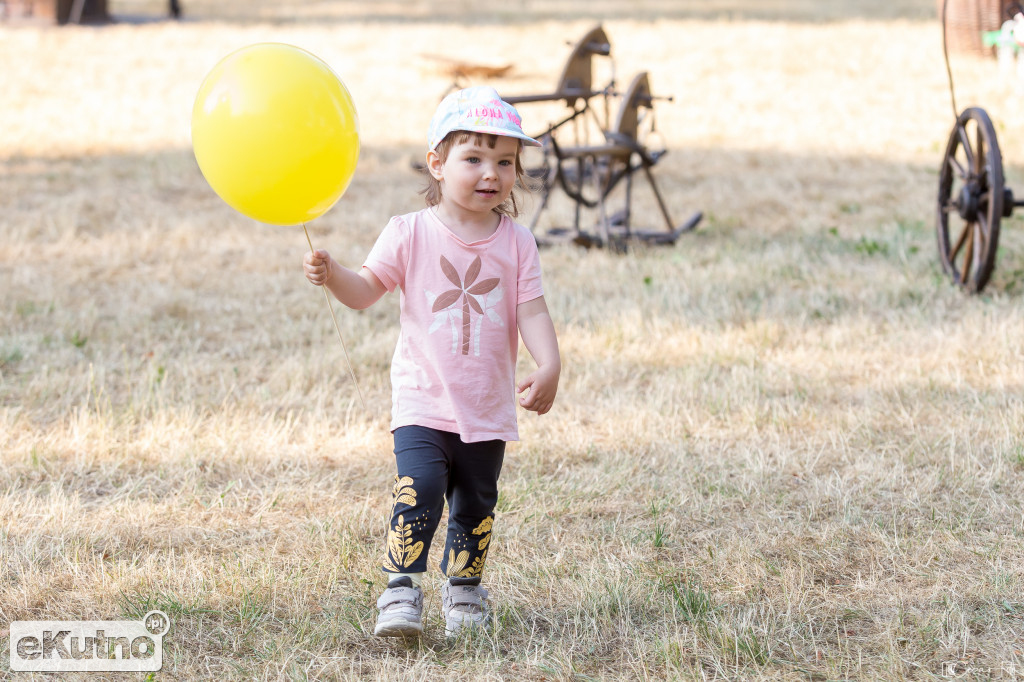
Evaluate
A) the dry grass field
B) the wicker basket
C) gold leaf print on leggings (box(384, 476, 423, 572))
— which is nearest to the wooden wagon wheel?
the dry grass field

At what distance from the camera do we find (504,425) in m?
2.83

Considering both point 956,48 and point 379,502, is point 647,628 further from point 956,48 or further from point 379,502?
point 956,48

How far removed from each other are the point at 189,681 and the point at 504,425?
108 centimetres

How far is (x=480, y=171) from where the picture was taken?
2715 mm

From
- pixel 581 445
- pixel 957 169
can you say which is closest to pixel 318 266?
pixel 581 445

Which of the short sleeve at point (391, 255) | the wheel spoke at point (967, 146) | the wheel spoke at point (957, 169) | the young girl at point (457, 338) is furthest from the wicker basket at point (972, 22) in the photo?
the short sleeve at point (391, 255)

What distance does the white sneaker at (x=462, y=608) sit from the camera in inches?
114

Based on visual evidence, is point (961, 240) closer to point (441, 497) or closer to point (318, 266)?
point (441, 497)

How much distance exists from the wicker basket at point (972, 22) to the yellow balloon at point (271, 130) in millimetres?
11736

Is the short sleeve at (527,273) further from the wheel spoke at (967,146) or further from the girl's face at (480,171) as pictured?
the wheel spoke at (967,146)

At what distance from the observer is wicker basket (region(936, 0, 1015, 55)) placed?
499 inches

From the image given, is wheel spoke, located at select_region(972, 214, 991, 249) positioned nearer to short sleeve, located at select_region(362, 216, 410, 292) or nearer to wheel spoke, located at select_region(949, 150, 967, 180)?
wheel spoke, located at select_region(949, 150, 967, 180)

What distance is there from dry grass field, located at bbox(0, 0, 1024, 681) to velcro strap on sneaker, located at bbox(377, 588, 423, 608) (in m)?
0.16

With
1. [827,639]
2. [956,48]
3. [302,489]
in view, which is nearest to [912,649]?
[827,639]
